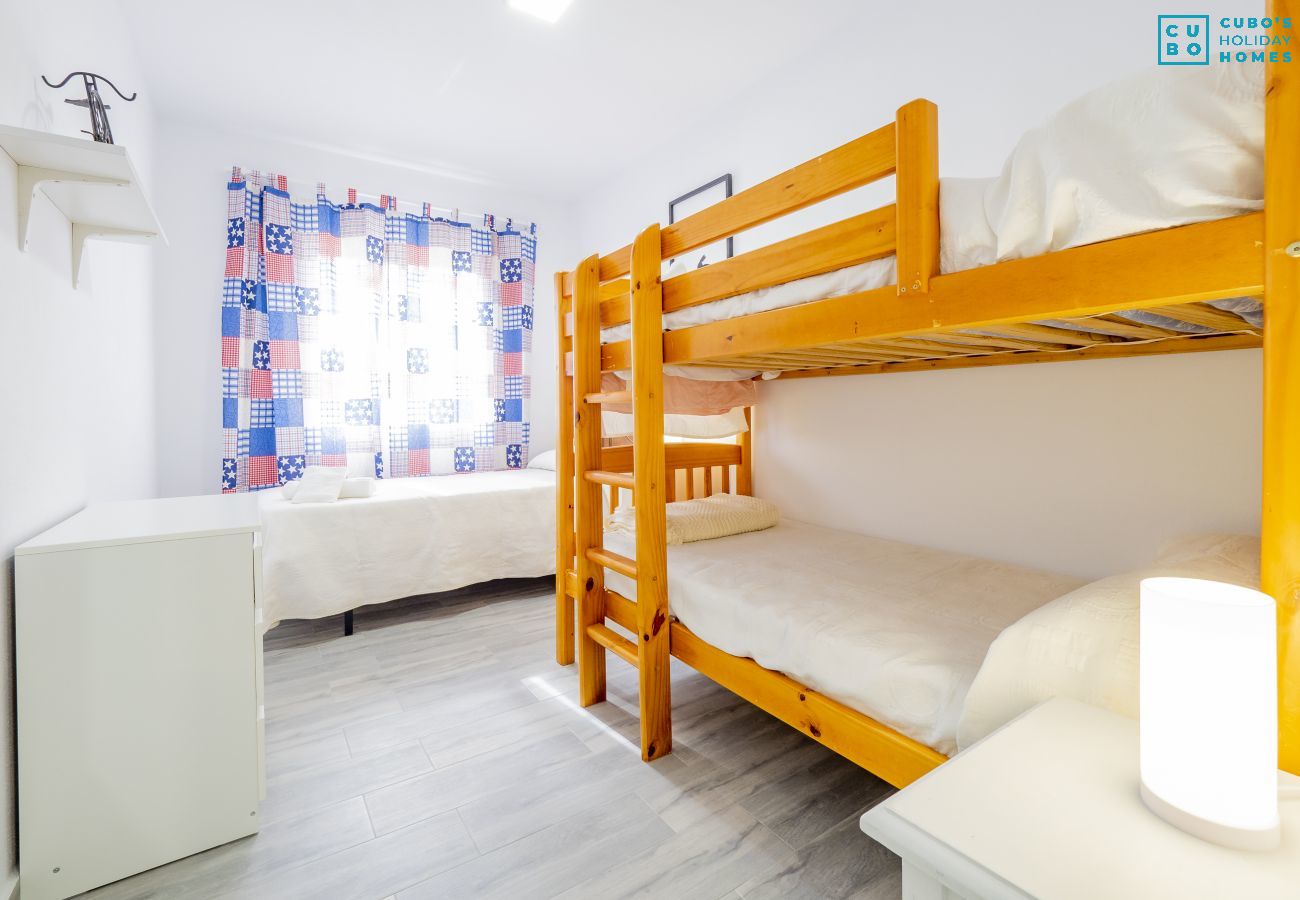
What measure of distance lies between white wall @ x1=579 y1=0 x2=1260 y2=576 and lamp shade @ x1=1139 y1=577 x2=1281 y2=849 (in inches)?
49.2

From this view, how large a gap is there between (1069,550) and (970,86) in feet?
5.18

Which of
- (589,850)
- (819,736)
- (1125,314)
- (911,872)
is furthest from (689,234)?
(589,850)

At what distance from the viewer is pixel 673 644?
183 centimetres

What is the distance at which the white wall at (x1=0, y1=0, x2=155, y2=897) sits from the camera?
1.22 meters

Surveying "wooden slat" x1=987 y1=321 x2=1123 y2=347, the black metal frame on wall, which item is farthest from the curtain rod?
"wooden slat" x1=987 y1=321 x2=1123 y2=347

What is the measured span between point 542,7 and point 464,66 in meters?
0.56

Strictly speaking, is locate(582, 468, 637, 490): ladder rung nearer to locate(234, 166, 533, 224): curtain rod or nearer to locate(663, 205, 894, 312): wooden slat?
locate(663, 205, 894, 312): wooden slat

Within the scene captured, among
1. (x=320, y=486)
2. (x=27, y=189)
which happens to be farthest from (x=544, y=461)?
(x=27, y=189)

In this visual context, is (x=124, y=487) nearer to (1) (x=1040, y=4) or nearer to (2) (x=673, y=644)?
(2) (x=673, y=644)

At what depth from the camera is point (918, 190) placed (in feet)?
3.49

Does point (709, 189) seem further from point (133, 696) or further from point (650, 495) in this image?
point (133, 696)

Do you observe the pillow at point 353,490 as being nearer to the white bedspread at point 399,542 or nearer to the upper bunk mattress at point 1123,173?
the white bedspread at point 399,542

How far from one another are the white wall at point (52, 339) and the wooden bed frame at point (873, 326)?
1.36 metres

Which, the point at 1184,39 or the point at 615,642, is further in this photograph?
the point at 615,642
